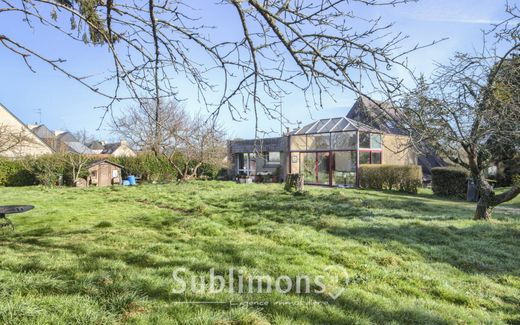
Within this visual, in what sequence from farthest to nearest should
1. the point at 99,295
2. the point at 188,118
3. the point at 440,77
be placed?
the point at 188,118 → the point at 440,77 → the point at 99,295

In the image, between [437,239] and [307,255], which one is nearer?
[307,255]

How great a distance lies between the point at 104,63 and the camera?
13.5ft

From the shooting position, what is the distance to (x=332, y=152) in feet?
68.4

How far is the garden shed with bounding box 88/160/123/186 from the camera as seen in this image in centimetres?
2023

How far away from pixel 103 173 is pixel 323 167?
13.7 metres

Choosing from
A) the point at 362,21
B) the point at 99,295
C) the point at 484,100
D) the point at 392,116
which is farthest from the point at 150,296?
the point at 484,100

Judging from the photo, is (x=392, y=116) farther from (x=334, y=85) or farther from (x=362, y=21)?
(x=362, y=21)

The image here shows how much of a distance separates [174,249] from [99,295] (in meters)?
1.76

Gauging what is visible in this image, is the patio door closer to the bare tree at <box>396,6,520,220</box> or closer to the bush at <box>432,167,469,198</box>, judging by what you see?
the bush at <box>432,167,469,198</box>

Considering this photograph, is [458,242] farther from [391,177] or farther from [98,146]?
[98,146]

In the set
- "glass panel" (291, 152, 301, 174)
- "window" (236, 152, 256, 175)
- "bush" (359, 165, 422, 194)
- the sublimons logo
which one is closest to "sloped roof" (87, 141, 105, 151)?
"window" (236, 152, 256, 175)

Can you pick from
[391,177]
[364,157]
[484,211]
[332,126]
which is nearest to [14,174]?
[332,126]

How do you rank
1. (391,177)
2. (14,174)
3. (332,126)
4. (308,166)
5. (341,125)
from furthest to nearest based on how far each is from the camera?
1. (308,166)
2. (332,126)
3. (341,125)
4. (14,174)
5. (391,177)

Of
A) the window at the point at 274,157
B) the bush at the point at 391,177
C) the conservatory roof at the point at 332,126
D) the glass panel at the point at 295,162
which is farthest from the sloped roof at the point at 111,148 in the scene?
the bush at the point at 391,177
